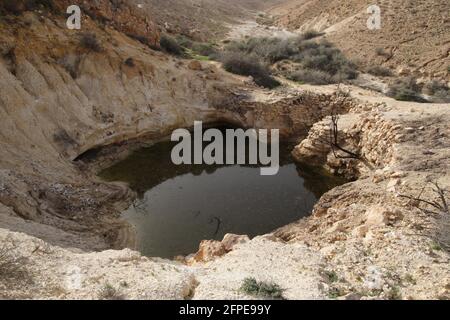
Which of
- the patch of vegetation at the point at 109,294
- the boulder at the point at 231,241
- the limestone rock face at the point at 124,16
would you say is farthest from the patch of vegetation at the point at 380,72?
the patch of vegetation at the point at 109,294

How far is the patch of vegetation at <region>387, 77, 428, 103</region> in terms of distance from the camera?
1795cm

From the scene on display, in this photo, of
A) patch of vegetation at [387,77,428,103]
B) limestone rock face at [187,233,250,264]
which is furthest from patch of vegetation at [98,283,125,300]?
patch of vegetation at [387,77,428,103]

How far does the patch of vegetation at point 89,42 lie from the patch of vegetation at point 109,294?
38.8 feet

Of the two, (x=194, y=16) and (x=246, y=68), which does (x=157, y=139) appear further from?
(x=194, y=16)

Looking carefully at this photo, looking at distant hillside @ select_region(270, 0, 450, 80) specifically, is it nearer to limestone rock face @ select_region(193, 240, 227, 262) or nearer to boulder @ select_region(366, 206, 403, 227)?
boulder @ select_region(366, 206, 403, 227)

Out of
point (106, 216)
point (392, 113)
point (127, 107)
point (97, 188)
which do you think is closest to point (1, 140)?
point (97, 188)

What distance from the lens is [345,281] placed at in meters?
6.63

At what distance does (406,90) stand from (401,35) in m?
8.88

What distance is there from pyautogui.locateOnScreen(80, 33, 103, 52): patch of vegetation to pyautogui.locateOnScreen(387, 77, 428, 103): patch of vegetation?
12.4 meters

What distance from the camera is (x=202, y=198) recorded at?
1287cm

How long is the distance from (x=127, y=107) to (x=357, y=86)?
1033 cm

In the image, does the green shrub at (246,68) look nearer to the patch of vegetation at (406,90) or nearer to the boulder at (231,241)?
the patch of vegetation at (406,90)

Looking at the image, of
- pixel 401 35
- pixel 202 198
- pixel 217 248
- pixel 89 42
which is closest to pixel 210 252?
pixel 217 248
